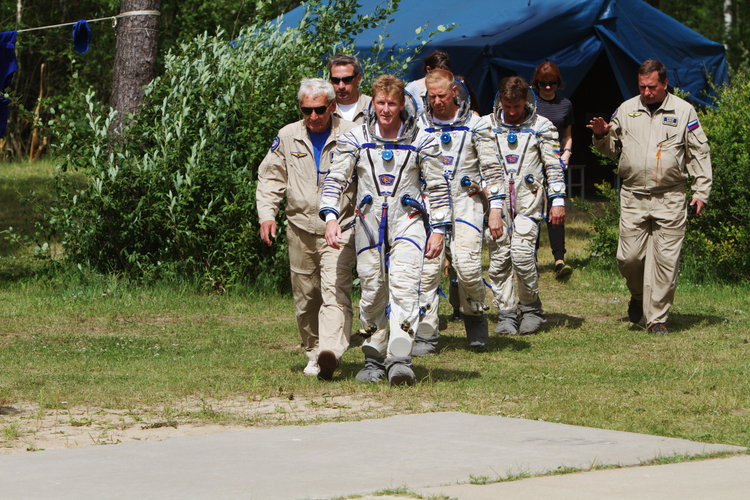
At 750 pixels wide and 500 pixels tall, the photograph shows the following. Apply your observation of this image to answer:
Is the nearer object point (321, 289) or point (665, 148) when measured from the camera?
point (321, 289)

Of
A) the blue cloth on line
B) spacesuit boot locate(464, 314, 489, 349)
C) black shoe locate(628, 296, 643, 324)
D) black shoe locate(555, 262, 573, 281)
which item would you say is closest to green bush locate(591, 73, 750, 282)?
black shoe locate(555, 262, 573, 281)

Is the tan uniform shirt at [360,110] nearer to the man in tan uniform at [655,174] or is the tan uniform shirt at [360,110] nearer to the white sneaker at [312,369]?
the white sneaker at [312,369]

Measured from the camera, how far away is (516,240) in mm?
10500

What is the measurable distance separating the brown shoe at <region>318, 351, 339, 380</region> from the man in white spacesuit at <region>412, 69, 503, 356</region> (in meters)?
1.18

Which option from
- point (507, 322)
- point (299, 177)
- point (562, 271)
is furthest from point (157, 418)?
point (562, 271)

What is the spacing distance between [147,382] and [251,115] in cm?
491

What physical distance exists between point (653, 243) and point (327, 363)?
3.64 m

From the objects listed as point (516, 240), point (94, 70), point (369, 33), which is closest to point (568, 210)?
point (369, 33)

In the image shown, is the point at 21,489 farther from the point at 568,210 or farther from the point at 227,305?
the point at 568,210

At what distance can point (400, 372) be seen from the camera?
785 centimetres

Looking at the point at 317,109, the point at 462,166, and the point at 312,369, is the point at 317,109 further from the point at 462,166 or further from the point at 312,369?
the point at 312,369

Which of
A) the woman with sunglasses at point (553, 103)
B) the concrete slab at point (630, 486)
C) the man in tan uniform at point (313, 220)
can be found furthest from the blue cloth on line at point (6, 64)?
the concrete slab at point (630, 486)

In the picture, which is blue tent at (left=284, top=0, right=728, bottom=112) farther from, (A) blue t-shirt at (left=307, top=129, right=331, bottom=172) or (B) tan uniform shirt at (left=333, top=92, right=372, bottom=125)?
(A) blue t-shirt at (left=307, top=129, right=331, bottom=172)

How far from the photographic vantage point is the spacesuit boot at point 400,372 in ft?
25.8
